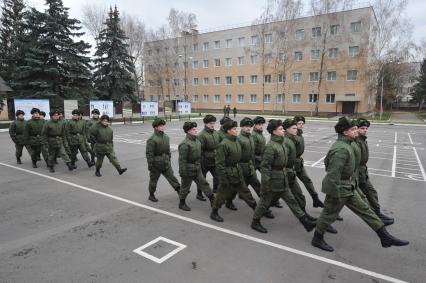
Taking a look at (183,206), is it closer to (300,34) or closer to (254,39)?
(300,34)

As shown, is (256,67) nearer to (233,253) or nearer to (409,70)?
(409,70)

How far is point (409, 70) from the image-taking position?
52219 mm

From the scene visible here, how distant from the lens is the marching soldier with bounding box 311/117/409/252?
4211 millimetres

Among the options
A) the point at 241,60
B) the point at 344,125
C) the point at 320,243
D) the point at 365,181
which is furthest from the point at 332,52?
the point at 320,243

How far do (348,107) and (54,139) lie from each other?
4026 centimetres

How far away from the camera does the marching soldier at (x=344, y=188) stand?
4.21 meters

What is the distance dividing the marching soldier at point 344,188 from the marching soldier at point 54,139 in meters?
7.87

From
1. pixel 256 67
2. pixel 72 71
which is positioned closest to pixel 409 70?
pixel 256 67

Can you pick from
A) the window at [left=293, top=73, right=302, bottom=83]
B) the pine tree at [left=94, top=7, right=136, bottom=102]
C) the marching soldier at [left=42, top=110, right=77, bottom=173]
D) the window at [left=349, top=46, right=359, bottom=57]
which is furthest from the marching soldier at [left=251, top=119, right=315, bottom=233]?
the window at [left=293, top=73, right=302, bottom=83]

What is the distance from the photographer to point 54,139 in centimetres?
943

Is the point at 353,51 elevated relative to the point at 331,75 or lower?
elevated

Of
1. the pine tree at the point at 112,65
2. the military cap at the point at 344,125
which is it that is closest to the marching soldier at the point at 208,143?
the military cap at the point at 344,125

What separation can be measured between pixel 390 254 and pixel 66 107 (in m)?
24.1

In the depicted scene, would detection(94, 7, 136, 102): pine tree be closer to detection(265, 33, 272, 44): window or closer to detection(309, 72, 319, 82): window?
detection(265, 33, 272, 44): window
